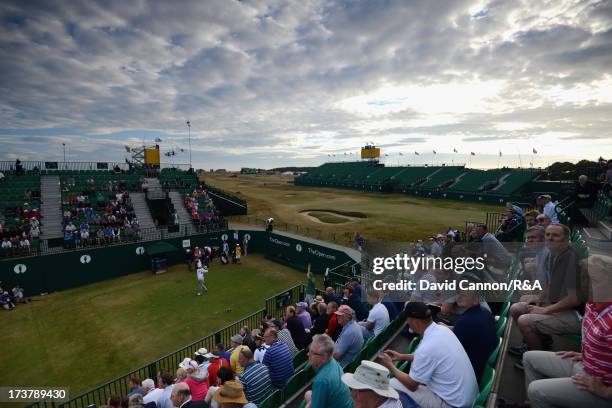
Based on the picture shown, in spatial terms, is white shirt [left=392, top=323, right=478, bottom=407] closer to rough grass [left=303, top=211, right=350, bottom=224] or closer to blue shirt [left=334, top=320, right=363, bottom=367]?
blue shirt [left=334, top=320, right=363, bottom=367]

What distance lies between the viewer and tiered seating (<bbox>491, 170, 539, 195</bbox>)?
44.9m

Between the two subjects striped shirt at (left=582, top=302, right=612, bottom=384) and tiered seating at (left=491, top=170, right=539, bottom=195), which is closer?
striped shirt at (left=582, top=302, right=612, bottom=384)

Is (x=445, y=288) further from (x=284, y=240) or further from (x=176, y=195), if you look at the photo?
(x=176, y=195)

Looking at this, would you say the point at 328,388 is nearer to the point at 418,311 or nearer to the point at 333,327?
the point at 418,311

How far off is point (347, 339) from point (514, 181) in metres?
51.8

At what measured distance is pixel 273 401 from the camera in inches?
198

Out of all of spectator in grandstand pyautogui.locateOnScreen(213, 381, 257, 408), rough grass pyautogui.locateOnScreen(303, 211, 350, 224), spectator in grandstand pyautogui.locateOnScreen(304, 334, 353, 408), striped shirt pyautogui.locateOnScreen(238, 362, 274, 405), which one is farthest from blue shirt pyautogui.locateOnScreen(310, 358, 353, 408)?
rough grass pyautogui.locateOnScreen(303, 211, 350, 224)

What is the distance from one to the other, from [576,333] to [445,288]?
7.86 ft

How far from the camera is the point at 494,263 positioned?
7.09 metres

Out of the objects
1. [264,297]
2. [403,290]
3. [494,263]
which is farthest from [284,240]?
[494,263]

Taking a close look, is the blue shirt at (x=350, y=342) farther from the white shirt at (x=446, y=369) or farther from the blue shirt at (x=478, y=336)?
the white shirt at (x=446, y=369)

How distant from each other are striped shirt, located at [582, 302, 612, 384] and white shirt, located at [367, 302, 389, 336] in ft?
11.7

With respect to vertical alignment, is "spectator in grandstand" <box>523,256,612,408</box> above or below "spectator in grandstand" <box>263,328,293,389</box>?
above

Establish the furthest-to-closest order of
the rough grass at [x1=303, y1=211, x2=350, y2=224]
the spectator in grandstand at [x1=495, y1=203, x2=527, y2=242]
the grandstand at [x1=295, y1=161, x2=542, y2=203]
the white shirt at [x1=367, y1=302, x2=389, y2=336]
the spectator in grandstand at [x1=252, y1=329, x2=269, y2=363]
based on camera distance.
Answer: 1. the grandstand at [x1=295, y1=161, x2=542, y2=203]
2. the rough grass at [x1=303, y1=211, x2=350, y2=224]
3. the spectator in grandstand at [x1=495, y1=203, x2=527, y2=242]
4. the spectator in grandstand at [x1=252, y1=329, x2=269, y2=363]
5. the white shirt at [x1=367, y1=302, x2=389, y2=336]
